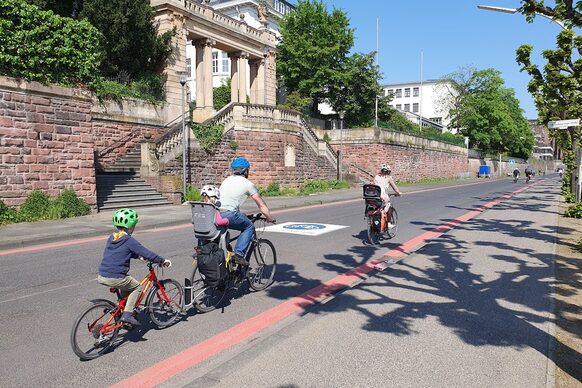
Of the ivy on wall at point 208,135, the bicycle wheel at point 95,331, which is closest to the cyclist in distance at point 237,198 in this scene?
the bicycle wheel at point 95,331

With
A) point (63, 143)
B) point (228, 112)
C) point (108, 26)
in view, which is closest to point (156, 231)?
point (63, 143)

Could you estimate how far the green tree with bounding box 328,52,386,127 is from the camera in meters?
40.7

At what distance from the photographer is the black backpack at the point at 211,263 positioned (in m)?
5.02

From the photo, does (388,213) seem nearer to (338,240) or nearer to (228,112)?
(338,240)

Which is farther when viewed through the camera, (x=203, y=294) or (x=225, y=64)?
(x=225, y=64)

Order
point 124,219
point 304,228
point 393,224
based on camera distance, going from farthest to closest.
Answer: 1. point 304,228
2. point 393,224
3. point 124,219

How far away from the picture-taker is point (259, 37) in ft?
114

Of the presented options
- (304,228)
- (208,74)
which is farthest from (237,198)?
(208,74)

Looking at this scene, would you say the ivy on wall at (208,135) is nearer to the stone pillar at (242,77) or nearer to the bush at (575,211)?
the stone pillar at (242,77)

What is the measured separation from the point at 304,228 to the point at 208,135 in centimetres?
1086

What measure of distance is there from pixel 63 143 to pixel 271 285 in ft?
35.2

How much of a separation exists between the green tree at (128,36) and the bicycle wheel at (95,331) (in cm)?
2099

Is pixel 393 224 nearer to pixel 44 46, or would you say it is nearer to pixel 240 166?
pixel 240 166

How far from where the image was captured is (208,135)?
851 inches
